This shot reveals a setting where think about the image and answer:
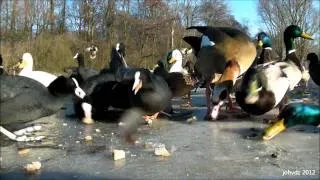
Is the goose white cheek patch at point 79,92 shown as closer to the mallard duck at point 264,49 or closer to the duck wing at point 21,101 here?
the duck wing at point 21,101

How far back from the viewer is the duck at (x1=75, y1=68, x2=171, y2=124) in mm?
6090

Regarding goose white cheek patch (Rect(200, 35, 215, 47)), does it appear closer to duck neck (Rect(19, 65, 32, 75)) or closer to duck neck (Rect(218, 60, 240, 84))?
duck neck (Rect(218, 60, 240, 84))

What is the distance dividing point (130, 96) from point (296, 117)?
3.35m

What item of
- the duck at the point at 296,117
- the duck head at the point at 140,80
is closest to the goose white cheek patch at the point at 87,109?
the duck head at the point at 140,80

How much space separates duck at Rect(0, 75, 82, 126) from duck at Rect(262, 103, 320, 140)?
341cm

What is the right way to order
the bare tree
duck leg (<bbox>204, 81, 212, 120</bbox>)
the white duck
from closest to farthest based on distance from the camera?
1. duck leg (<bbox>204, 81, 212, 120</bbox>)
2. the white duck
3. the bare tree

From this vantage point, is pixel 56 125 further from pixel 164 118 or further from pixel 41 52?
pixel 41 52

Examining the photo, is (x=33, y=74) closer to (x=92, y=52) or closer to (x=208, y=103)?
(x=208, y=103)

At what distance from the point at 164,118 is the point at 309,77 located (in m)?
3.44

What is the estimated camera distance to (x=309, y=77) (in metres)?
9.50

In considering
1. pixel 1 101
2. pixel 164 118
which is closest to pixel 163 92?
pixel 164 118

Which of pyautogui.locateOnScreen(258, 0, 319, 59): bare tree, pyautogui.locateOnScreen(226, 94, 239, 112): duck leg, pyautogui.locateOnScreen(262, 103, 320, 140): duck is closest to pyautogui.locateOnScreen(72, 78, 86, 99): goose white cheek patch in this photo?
pyautogui.locateOnScreen(226, 94, 239, 112): duck leg

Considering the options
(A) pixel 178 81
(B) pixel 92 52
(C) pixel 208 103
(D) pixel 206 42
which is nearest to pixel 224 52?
(D) pixel 206 42

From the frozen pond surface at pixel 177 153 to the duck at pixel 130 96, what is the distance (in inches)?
11.6
